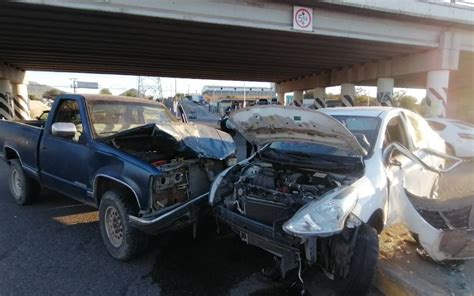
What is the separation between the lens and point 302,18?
14.3 meters

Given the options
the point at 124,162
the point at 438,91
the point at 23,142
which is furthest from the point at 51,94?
the point at 124,162

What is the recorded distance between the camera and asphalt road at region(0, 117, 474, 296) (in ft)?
11.8

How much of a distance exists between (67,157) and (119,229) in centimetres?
141

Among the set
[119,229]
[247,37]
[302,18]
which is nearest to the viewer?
[119,229]

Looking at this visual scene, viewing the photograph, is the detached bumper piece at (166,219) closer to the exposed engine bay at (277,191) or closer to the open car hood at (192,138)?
the exposed engine bay at (277,191)

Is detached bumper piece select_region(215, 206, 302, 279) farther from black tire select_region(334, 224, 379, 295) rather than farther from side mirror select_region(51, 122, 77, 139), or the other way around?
side mirror select_region(51, 122, 77, 139)

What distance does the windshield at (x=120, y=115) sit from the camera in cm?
499

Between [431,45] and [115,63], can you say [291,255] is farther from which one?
[115,63]

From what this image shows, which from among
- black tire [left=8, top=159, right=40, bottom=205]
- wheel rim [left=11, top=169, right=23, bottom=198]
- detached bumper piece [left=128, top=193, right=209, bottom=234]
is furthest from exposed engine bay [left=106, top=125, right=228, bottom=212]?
wheel rim [left=11, top=169, right=23, bottom=198]

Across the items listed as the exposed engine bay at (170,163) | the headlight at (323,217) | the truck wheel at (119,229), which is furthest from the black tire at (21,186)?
the headlight at (323,217)

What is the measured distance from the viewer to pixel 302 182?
154 inches

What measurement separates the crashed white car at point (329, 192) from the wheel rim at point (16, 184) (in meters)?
4.01

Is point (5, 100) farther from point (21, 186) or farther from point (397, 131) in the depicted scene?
point (397, 131)

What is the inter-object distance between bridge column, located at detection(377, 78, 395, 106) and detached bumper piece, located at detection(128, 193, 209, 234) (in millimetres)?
19091
